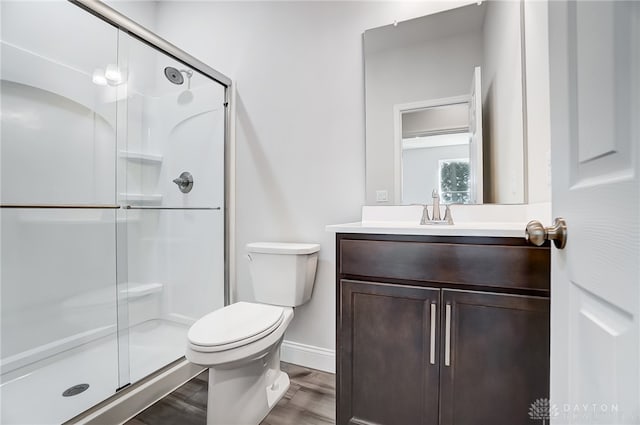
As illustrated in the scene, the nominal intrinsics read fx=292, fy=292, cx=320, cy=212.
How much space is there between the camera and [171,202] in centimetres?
205

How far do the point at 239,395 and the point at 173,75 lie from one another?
191 centimetres

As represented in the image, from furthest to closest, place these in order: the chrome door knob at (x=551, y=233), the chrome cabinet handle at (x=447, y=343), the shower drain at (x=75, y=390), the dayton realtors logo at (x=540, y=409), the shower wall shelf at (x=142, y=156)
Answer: the shower wall shelf at (x=142, y=156), the shower drain at (x=75, y=390), the chrome cabinet handle at (x=447, y=343), the dayton realtors logo at (x=540, y=409), the chrome door knob at (x=551, y=233)

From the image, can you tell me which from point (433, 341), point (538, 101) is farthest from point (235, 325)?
point (538, 101)

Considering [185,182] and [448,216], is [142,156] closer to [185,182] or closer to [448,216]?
[185,182]

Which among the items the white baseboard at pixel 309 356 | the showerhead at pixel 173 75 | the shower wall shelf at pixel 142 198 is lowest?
the white baseboard at pixel 309 356

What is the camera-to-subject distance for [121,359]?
160 centimetres

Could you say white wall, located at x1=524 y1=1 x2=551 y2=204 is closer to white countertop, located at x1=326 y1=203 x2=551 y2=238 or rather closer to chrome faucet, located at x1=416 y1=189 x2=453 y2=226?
white countertop, located at x1=326 y1=203 x2=551 y2=238

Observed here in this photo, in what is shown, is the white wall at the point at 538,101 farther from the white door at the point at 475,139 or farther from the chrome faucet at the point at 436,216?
the chrome faucet at the point at 436,216

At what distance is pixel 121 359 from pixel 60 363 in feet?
1.43

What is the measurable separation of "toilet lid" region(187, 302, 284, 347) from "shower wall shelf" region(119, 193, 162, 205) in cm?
99

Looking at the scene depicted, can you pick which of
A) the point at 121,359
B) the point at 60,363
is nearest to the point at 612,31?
the point at 121,359

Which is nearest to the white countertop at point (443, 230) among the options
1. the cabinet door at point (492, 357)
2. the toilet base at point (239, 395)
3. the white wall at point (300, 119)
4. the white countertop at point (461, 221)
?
the white countertop at point (461, 221)

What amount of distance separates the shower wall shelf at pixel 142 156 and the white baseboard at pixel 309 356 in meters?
1.49

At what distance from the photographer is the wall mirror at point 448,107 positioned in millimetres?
1361
